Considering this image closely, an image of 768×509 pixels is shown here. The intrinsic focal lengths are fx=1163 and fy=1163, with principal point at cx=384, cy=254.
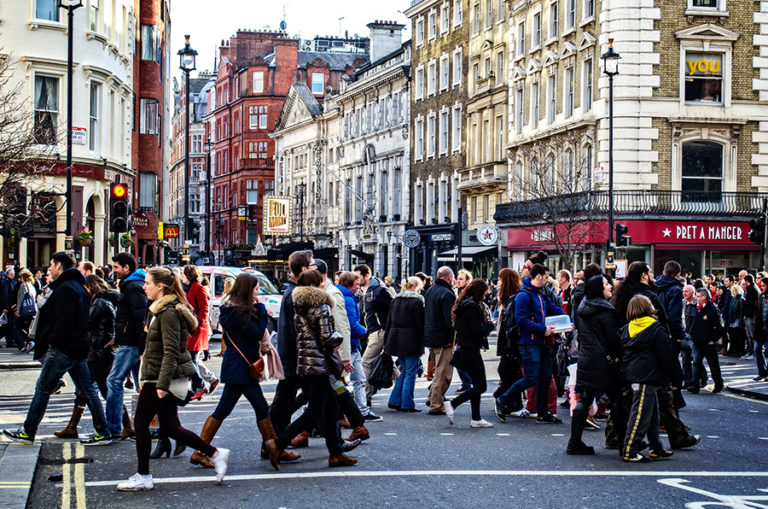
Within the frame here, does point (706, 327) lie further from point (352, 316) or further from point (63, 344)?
point (63, 344)

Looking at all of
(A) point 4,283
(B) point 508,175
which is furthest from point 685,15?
(A) point 4,283

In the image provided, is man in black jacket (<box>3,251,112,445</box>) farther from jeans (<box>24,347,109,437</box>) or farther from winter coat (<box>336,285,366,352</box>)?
winter coat (<box>336,285,366,352</box>)

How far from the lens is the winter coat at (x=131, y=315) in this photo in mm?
11953

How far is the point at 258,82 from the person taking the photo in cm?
10656

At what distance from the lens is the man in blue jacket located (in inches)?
538

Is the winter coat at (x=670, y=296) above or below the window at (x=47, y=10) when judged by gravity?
below

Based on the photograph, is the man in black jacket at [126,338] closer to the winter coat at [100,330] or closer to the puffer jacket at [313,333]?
the winter coat at [100,330]

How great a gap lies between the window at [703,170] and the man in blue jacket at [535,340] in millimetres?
27941

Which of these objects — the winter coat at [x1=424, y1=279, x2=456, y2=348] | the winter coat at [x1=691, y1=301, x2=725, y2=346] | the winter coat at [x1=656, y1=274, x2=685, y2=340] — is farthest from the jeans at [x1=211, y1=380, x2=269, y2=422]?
the winter coat at [x1=691, y1=301, x2=725, y2=346]

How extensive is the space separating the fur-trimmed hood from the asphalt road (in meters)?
1.37

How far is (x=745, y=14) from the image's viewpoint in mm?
40344

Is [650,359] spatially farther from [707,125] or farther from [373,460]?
[707,125]

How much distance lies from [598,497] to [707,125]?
33.1 metres

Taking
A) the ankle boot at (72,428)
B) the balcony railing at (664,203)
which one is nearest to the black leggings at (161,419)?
the ankle boot at (72,428)
